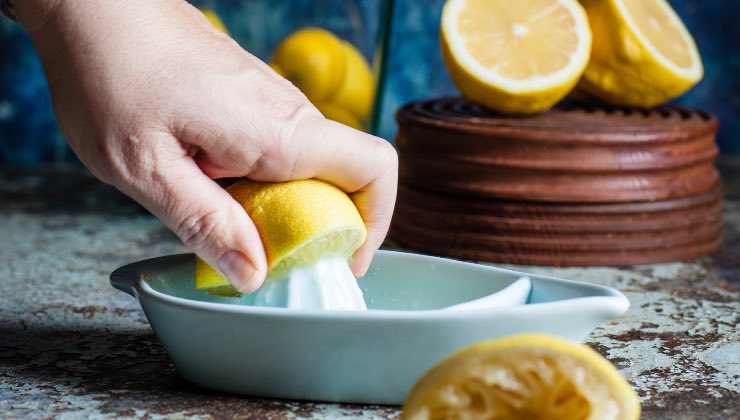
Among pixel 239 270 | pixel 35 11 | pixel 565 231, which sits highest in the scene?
pixel 35 11

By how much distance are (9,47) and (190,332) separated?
46.9 inches

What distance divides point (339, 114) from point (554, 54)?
1.01ft

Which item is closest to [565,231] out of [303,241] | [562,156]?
[562,156]

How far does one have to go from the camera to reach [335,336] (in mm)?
559

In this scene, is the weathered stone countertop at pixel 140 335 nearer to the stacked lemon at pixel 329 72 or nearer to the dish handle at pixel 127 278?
the dish handle at pixel 127 278

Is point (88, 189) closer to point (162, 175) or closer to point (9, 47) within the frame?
point (9, 47)

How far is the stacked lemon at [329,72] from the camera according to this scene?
121 centimetres

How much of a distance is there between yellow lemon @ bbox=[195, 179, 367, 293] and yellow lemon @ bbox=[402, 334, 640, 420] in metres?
0.15

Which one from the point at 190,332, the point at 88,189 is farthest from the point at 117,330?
the point at 88,189

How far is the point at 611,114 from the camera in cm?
109

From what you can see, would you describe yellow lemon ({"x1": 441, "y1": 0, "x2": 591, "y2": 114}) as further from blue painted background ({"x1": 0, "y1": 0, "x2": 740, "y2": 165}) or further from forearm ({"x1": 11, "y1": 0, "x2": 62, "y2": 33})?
forearm ({"x1": 11, "y1": 0, "x2": 62, "y2": 33})

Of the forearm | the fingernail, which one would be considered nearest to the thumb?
the fingernail

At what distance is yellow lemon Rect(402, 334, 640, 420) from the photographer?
47cm

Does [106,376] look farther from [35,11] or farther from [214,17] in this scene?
[214,17]
